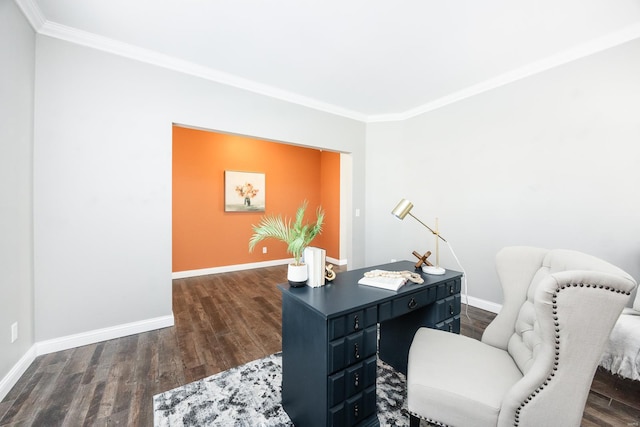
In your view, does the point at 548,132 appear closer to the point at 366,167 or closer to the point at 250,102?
the point at 366,167

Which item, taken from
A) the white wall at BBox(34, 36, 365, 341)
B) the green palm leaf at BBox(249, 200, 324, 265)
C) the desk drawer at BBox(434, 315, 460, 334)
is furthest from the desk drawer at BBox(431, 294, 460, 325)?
the white wall at BBox(34, 36, 365, 341)

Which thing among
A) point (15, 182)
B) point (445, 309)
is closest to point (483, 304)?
point (445, 309)

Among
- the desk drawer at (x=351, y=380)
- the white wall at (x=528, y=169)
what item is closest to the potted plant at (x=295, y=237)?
the desk drawer at (x=351, y=380)

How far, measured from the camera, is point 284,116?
3557 millimetres

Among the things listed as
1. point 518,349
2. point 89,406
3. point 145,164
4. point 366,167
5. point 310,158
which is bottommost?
point 89,406

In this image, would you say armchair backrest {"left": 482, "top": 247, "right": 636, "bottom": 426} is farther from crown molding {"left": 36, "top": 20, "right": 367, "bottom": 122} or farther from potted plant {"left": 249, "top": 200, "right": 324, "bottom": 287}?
crown molding {"left": 36, "top": 20, "right": 367, "bottom": 122}

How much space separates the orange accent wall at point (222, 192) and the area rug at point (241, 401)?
3189 millimetres

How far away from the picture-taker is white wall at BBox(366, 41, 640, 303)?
92.7 inches

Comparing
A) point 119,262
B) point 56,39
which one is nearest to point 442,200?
point 119,262

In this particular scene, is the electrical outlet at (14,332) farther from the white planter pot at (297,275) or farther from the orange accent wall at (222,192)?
the orange accent wall at (222,192)

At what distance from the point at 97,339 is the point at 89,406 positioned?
3.24ft

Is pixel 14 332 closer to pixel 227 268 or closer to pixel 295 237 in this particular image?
pixel 295 237

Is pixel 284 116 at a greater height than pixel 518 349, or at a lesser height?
greater

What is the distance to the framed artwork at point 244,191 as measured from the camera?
503cm
